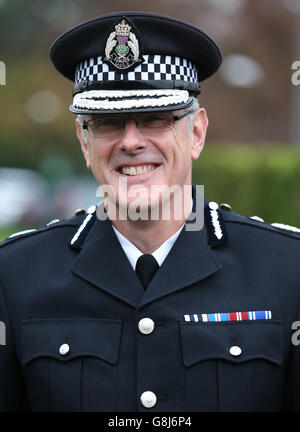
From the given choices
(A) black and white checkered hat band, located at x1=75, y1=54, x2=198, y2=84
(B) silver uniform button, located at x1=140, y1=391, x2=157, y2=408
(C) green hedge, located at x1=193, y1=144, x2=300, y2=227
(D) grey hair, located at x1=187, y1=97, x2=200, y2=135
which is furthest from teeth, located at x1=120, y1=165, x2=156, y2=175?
(C) green hedge, located at x1=193, y1=144, x2=300, y2=227

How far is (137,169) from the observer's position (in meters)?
2.89

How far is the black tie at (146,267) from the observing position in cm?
302

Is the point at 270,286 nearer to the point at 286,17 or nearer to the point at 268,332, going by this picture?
the point at 268,332

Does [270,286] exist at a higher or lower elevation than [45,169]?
lower

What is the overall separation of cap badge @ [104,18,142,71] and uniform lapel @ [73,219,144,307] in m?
0.66

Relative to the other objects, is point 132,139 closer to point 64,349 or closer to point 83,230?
point 83,230

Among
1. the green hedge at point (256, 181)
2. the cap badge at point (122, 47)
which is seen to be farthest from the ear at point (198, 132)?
the green hedge at point (256, 181)

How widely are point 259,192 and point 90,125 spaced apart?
6.50 meters

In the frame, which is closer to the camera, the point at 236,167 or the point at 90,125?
the point at 90,125

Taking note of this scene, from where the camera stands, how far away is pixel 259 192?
9.27 metres

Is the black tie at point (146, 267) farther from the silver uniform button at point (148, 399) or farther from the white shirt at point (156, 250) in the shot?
the silver uniform button at point (148, 399)

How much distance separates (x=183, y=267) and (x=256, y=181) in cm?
673
